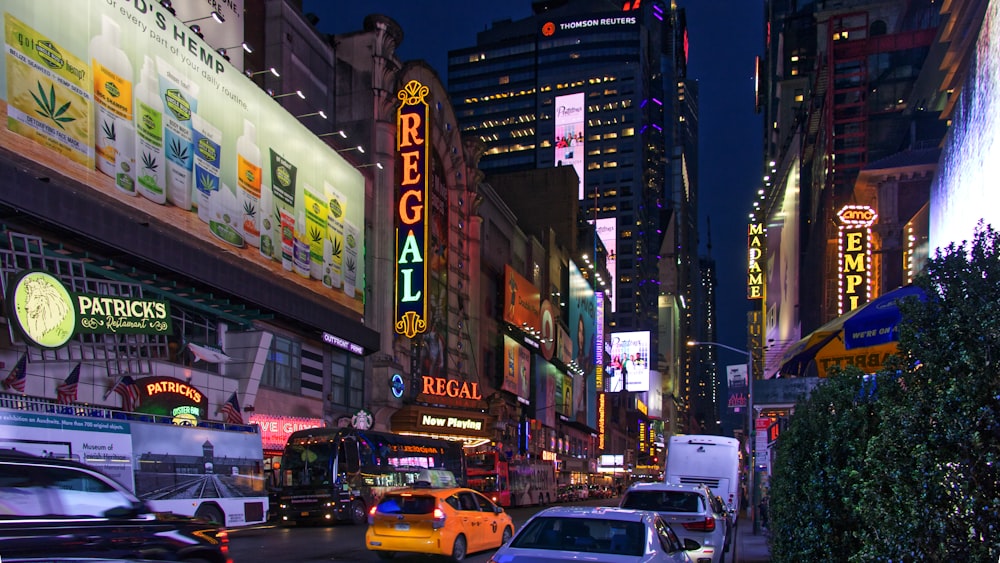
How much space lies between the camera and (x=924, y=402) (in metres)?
6.16

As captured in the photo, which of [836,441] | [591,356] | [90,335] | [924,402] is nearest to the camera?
[924,402]

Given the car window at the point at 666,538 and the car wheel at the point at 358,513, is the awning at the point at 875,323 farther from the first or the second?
the car wheel at the point at 358,513

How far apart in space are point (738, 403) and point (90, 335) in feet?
103

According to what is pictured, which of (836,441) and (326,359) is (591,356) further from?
(836,441)

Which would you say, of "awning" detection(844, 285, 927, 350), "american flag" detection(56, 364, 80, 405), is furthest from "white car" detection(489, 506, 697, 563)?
"american flag" detection(56, 364, 80, 405)

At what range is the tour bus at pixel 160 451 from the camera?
1734 cm

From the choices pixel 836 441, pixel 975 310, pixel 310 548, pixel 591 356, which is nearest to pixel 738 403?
pixel 310 548

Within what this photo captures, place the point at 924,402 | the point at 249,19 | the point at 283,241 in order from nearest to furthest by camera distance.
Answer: the point at 924,402
the point at 283,241
the point at 249,19

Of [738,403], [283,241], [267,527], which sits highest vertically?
[283,241]

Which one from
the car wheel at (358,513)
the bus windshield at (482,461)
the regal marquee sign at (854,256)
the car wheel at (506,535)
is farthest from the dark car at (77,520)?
the bus windshield at (482,461)

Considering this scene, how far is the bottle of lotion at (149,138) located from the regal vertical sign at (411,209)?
62.0 ft

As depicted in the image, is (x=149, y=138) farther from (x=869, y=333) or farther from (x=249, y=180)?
(x=869, y=333)

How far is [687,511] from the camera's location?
17.0 meters

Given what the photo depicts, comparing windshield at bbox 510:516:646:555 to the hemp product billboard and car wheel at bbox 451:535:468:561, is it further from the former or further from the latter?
the hemp product billboard
